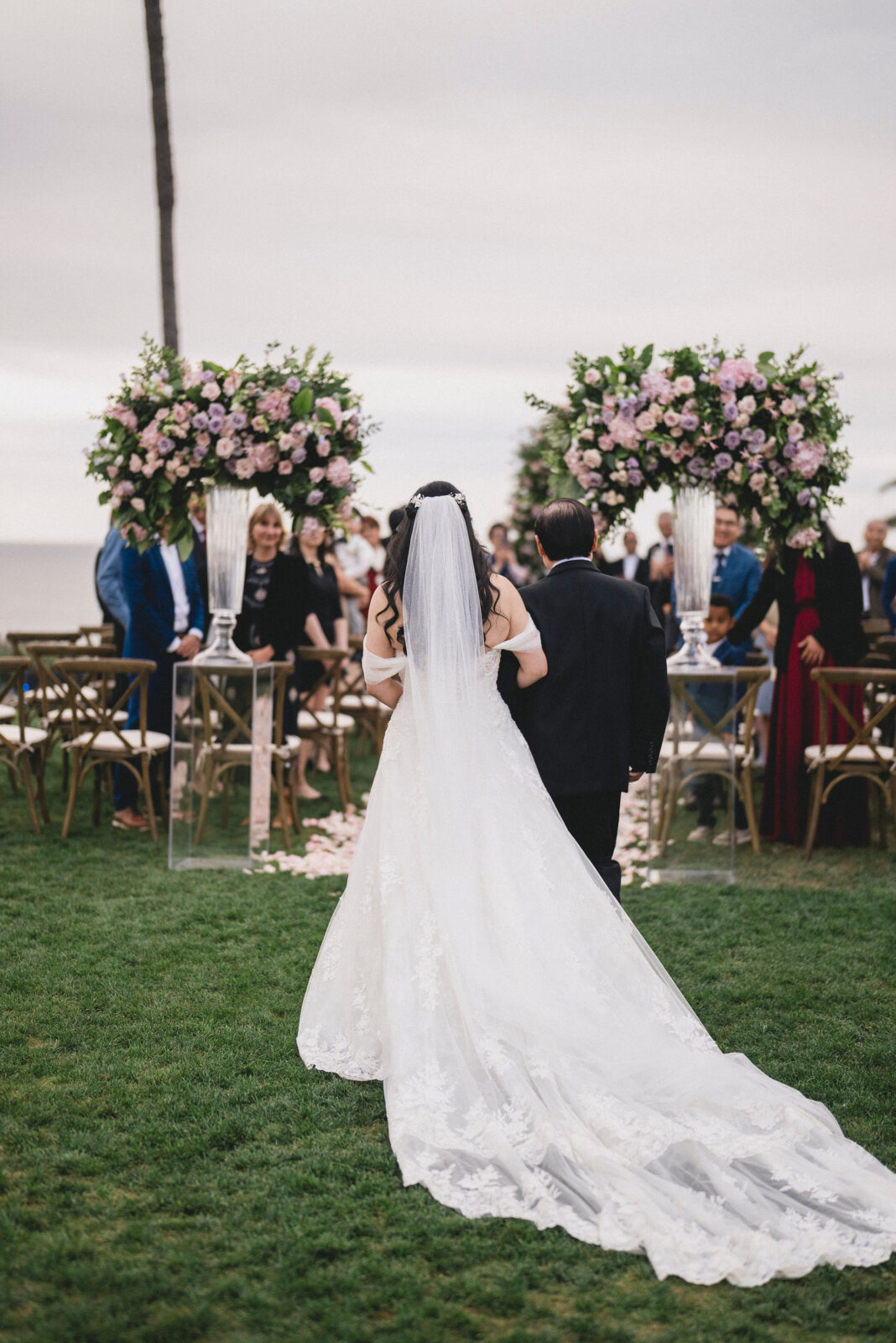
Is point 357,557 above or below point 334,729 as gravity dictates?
above

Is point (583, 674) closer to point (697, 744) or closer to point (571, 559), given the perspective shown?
point (571, 559)

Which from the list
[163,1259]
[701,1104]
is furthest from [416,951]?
[163,1259]

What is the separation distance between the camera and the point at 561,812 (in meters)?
3.94

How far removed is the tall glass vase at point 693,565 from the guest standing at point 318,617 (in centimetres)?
301

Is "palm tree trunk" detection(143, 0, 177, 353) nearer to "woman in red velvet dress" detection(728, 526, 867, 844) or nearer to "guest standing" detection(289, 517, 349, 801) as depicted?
"guest standing" detection(289, 517, 349, 801)

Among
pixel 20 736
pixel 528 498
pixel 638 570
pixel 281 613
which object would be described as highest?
pixel 528 498

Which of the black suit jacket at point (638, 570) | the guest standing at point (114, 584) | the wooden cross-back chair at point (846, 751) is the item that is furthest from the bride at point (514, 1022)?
the black suit jacket at point (638, 570)

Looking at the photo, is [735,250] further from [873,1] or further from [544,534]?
[544,534]

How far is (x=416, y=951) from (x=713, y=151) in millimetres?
7996

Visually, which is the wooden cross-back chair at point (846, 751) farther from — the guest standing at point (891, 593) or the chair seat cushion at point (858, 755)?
the guest standing at point (891, 593)

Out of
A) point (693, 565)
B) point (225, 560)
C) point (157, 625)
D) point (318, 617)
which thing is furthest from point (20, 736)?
point (693, 565)

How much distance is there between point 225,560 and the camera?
6.23 meters

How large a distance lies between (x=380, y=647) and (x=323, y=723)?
4.27 meters

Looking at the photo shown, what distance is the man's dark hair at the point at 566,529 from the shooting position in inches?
151
